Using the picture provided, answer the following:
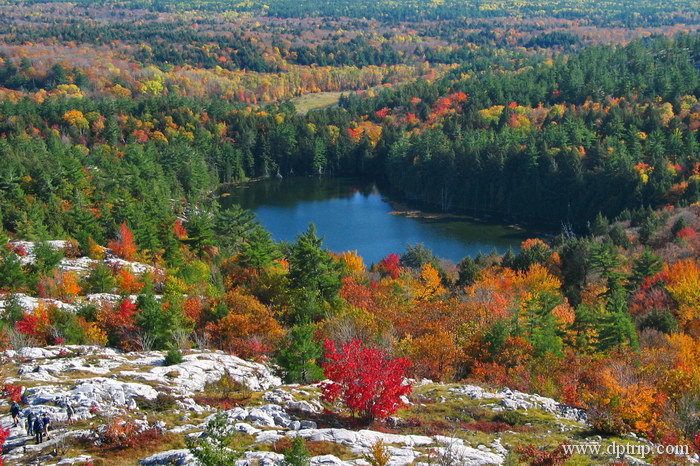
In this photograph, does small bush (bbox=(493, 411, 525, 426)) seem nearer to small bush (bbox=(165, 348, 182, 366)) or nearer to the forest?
the forest

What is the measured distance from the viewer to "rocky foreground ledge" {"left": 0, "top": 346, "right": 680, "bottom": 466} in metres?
26.9

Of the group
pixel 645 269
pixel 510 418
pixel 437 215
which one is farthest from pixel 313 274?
pixel 437 215

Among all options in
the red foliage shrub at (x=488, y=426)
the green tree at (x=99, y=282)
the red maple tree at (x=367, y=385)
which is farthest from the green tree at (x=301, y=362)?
Result: the green tree at (x=99, y=282)

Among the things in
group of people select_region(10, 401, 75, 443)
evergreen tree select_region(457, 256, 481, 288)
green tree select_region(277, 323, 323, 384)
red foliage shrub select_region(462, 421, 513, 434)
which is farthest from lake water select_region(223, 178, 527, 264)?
group of people select_region(10, 401, 75, 443)

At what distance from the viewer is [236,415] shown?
30.4 meters

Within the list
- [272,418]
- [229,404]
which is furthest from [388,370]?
[229,404]

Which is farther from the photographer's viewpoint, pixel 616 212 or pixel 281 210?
pixel 281 210

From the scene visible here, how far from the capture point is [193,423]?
1181 inches

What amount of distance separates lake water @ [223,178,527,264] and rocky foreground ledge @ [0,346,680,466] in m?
58.9

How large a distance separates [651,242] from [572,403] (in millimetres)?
50863

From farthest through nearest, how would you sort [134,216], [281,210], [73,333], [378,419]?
[281,210] → [134,216] → [73,333] → [378,419]

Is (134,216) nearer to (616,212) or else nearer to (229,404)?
(229,404)

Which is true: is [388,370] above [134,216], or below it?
above

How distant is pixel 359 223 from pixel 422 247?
35.8 m
